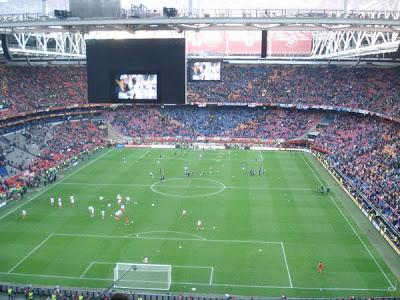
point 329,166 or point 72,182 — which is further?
point 329,166

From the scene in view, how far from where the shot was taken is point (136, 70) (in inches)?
656

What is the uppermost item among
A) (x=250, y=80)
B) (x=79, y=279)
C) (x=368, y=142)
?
(x=250, y=80)

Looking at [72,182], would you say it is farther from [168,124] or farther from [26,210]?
[168,124]

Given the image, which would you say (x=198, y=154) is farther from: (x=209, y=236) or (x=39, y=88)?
(x=209, y=236)

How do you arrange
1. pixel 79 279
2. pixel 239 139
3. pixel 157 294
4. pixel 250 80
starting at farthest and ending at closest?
pixel 250 80, pixel 239 139, pixel 79 279, pixel 157 294

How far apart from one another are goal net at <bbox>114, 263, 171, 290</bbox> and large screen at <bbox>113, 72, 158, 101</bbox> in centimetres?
1143

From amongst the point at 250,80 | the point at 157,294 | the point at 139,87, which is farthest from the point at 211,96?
the point at 139,87

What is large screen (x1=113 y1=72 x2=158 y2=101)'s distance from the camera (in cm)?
1684

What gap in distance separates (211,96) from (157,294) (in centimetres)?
5492

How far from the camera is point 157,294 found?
24.7m

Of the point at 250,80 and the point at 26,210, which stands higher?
the point at 250,80

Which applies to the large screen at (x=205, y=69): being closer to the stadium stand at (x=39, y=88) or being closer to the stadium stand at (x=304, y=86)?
the stadium stand at (x=304, y=86)

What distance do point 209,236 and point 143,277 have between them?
7.58 meters

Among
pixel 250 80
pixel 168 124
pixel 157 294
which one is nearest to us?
pixel 157 294
